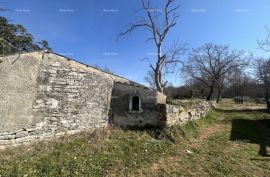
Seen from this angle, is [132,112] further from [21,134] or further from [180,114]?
[21,134]

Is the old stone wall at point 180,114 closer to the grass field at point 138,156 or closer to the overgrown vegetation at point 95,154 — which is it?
the grass field at point 138,156

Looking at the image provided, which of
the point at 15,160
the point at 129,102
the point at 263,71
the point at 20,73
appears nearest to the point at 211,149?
the point at 129,102

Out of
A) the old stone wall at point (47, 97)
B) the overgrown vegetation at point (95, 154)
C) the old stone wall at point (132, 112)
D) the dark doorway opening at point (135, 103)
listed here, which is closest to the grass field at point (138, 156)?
the overgrown vegetation at point (95, 154)

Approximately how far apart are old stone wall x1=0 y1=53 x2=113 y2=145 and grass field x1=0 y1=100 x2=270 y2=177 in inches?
25.9

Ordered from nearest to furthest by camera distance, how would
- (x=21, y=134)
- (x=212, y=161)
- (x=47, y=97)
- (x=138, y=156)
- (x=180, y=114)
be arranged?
(x=21, y=134), (x=138, y=156), (x=212, y=161), (x=47, y=97), (x=180, y=114)

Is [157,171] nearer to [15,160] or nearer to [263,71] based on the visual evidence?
[15,160]

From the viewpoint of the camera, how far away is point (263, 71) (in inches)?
1126

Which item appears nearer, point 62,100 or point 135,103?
point 62,100

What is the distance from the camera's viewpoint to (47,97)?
8.44 metres

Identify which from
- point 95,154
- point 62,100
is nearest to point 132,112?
point 62,100

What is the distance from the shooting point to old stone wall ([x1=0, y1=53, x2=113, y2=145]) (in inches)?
287

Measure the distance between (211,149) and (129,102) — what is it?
4397 millimetres

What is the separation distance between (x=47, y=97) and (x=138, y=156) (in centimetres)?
419

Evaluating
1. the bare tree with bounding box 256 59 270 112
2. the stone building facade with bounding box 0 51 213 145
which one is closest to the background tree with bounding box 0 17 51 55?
the stone building facade with bounding box 0 51 213 145
